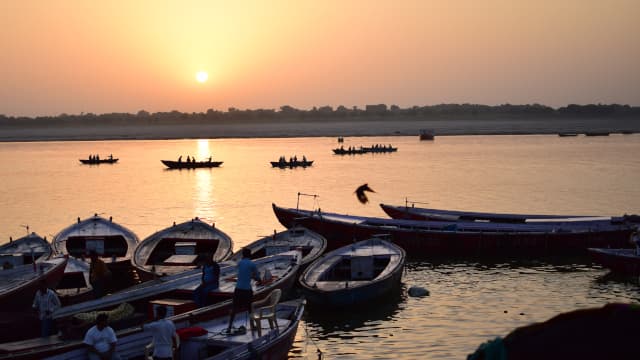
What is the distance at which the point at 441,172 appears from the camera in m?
83.3

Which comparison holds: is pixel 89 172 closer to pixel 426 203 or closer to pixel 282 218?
pixel 426 203

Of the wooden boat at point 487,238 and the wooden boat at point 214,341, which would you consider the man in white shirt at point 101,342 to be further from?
the wooden boat at point 487,238

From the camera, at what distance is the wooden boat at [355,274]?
72.2 ft

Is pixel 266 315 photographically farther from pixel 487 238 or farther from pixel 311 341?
pixel 487 238

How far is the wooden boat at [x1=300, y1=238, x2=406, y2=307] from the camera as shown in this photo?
866 inches

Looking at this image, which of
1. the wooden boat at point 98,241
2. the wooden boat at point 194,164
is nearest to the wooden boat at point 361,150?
the wooden boat at point 194,164

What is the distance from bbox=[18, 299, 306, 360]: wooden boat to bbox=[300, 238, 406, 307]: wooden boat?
4.66 meters

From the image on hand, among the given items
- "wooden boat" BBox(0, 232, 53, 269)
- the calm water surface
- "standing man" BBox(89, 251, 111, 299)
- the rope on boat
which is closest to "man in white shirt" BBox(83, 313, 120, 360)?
the calm water surface

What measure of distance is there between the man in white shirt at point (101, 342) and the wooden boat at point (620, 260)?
1894 centimetres

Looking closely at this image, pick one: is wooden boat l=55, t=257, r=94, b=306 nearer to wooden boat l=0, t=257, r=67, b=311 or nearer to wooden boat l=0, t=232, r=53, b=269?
wooden boat l=0, t=257, r=67, b=311

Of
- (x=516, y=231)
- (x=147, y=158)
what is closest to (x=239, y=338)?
(x=516, y=231)

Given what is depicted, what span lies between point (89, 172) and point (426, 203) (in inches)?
2020

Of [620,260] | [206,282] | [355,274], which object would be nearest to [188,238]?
[355,274]

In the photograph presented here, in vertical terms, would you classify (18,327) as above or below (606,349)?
below
